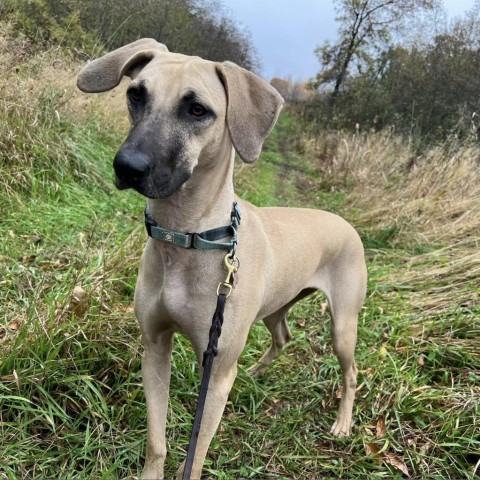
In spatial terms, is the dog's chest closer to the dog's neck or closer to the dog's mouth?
the dog's neck

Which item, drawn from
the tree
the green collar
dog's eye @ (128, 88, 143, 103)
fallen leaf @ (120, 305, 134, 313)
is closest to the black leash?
the green collar

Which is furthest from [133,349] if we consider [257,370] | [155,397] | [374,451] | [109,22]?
[109,22]

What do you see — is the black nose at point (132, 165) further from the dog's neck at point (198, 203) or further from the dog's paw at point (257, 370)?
the dog's paw at point (257, 370)

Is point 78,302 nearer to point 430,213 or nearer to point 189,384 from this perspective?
point 189,384

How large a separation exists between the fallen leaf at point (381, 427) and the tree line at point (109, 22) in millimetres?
5257

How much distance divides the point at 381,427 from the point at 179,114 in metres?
2.40

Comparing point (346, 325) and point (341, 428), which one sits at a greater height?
point (346, 325)

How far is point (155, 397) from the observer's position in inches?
95.7

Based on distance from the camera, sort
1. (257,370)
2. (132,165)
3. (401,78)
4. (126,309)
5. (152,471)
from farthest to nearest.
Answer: (401,78)
(257,370)
(126,309)
(152,471)
(132,165)

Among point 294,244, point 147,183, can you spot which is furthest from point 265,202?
point 147,183

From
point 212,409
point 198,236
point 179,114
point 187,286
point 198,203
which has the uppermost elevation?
point 179,114

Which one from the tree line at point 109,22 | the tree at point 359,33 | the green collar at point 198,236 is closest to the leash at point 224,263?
the green collar at point 198,236

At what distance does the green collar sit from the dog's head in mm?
283

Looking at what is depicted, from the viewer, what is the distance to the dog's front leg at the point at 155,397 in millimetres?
2398
